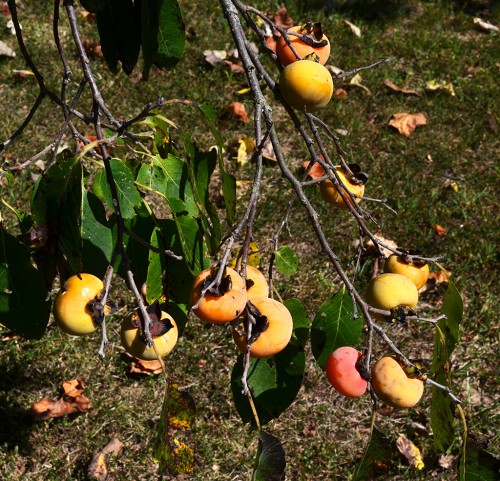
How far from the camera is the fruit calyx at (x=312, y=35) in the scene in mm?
1266

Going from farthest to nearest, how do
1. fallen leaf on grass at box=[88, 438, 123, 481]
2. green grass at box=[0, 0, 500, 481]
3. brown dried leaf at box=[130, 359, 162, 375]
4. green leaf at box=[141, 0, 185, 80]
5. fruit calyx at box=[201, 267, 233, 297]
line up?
1. brown dried leaf at box=[130, 359, 162, 375]
2. green grass at box=[0, 0, 500, 481]
3. fallen leaf on grass at box=[88, 438, 123, 481]
4. green leaf at box=[141, 0, 185, 80]
5. fruit calyx at box=[201, 267, 233, 297]

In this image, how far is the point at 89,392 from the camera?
249 cm

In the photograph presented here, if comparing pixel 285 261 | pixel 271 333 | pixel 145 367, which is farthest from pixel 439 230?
pixel 271 333

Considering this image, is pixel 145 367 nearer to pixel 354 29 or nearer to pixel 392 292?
pixel 392 292

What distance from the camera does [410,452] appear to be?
240cm

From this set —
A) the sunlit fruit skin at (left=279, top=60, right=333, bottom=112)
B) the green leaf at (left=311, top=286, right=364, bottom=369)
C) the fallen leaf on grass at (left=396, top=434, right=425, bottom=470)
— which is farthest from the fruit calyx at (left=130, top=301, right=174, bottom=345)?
the fallen leaf on grass at (left=396, top=434, right=425, bottom=470)

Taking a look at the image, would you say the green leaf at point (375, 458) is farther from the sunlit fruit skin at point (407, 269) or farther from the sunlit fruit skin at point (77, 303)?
the sunlit fruit skin at point (77, 303)

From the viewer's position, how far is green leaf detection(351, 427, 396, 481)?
110 cm

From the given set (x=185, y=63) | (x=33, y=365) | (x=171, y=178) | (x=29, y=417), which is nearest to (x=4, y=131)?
(x=185, y=63)

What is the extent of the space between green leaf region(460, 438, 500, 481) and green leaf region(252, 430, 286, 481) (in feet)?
1.06

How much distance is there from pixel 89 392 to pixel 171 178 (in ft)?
4.74

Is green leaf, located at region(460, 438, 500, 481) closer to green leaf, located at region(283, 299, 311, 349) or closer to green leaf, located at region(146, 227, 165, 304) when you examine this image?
green leaf, located at region(283, 299, 311, 349)

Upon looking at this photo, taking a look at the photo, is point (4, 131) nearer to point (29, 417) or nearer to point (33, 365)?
point (33, 365)

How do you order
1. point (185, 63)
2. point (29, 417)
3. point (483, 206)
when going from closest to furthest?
point (29, 417)
point (483, 206)
point (185, 63)
